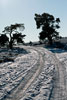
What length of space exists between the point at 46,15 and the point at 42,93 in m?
51.7

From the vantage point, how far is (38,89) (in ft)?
33.0

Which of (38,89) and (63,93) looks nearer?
(63,93)

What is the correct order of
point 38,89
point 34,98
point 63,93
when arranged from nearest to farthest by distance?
point 34,98 → point 63,93 → point 38,89

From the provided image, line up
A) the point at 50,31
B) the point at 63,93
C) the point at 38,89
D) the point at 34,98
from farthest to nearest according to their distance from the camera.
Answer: the point at 50,31 < the point at 38,89 < the point at 63,93 < the point at 34,98

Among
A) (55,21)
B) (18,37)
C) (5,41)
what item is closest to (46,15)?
(55,21)

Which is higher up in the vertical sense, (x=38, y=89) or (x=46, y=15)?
(x=46, y=15)

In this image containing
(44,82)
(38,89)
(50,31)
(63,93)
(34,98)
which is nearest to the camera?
(34,98)

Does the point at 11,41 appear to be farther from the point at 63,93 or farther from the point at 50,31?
the point at 63,93

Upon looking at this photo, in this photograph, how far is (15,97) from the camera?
8578 millimetres

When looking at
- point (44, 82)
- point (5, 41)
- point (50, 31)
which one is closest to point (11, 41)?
point (5, 41)

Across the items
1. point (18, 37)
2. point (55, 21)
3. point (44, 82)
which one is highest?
point (55, 21)

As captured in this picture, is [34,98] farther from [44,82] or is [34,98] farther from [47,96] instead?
[44,82]

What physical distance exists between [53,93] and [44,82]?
2.60 meters

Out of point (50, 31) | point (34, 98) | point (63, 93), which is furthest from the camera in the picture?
point (50, 31)
